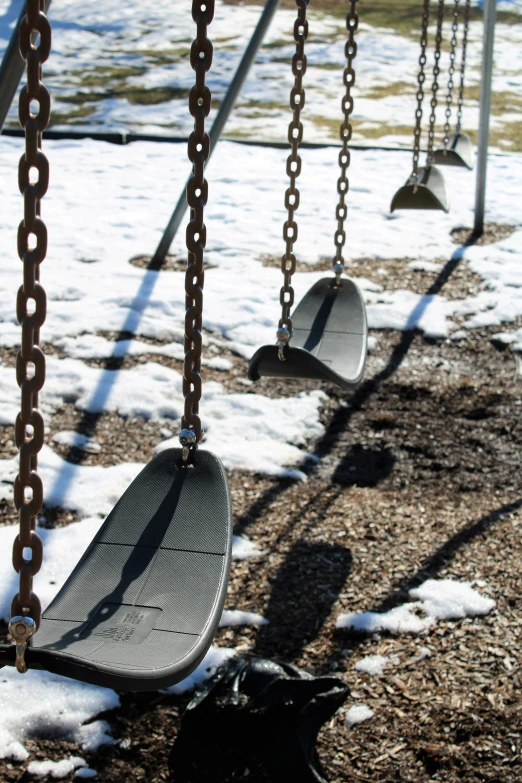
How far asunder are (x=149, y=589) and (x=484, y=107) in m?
4.87

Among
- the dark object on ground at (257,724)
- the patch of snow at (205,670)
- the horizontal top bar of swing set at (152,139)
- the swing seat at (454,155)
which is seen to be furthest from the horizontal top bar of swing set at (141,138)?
the dark object on ground at (257,724)

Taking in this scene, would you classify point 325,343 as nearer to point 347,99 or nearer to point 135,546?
point 347,99

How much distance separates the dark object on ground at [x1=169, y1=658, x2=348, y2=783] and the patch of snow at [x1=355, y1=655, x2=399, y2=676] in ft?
0.53

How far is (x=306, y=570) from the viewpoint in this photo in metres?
2.72

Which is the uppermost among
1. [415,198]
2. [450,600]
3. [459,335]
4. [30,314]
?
[30,314]

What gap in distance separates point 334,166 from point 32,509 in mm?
7066

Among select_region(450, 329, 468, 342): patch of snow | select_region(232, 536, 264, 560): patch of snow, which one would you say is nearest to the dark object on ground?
select_region(232, 536, 264, 560): patch of snow

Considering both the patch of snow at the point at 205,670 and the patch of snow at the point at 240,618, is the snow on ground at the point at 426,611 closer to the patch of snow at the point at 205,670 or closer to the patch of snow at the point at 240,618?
the patch of snow at the point at 240,618

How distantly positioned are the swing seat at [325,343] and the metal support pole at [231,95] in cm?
150

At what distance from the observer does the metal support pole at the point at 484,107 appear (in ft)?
16.4

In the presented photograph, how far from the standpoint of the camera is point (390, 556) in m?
2.81

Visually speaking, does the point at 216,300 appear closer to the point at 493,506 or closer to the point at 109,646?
the point at 493,506

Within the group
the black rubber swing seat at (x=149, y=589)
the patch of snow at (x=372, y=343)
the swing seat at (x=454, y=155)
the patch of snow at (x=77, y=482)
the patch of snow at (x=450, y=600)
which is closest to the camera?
the black rubber swing seat at (x=149, y=589)

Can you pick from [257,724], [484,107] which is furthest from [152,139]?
[257,724]
